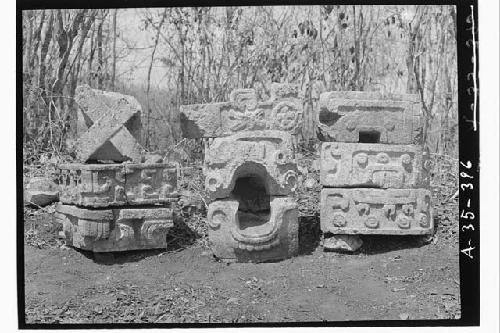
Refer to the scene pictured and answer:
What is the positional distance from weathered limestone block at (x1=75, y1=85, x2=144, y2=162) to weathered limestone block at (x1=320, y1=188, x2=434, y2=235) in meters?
1.81

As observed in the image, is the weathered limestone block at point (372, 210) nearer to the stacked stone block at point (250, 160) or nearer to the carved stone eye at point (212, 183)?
the stacked stone block at point (250, 160)

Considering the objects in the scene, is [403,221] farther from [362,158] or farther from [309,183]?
[309,183]

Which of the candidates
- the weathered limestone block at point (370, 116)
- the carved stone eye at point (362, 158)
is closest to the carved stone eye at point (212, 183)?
the weathered limestone block at point (370, 116)

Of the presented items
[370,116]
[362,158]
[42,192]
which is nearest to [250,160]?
[362,158]

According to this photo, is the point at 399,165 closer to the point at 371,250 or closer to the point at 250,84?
the point at 371,250

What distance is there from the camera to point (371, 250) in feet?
18.5

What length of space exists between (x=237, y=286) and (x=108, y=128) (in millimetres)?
1764

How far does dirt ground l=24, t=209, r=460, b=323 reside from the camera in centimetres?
500

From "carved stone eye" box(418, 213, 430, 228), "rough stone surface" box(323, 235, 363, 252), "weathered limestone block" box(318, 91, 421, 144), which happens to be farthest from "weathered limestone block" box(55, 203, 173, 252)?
"carved stone eye" box(418, 213, 430, 228)

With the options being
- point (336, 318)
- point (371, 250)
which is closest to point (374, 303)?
point (336, 318)

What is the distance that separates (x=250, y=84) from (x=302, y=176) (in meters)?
1.18

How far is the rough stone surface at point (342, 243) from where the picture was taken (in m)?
5.53

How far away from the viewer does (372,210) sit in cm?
546

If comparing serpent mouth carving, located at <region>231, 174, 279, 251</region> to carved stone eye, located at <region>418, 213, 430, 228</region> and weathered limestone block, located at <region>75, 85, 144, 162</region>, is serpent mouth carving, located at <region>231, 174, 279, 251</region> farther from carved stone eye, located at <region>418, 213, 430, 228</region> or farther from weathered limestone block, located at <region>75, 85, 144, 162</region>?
carved stone eye, located at <region>418, 213, 430, 228</region>
